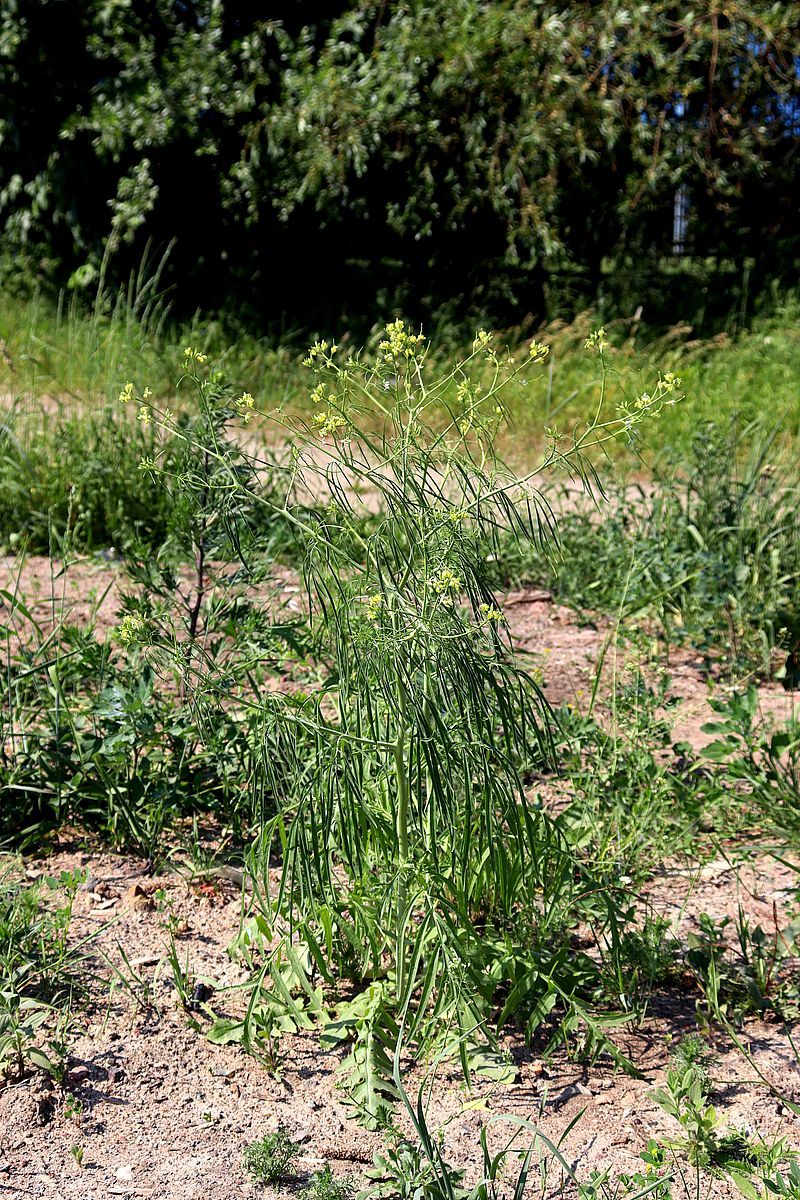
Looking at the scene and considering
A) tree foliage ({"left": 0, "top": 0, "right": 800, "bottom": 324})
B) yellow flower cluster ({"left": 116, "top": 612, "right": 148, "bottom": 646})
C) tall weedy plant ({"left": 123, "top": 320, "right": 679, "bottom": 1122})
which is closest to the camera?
tall weedy plant ({"left": 123, "top": 320, "right": 679, "bottom": 1122})

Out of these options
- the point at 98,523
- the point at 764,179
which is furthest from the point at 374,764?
the point at 764,179

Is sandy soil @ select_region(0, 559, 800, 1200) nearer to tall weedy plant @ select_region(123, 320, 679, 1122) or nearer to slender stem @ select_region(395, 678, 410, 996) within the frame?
tall weedy plant @ select_region(123, 320, 679, 1122)

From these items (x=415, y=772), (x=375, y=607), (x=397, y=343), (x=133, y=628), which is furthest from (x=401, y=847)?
(x=397, y=343)

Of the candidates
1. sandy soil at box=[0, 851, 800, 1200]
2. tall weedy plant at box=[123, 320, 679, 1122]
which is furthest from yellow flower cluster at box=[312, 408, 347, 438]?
sandy soil at box=[0, 851, 800, 1200]

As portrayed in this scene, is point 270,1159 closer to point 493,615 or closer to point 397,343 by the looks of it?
point 493,615

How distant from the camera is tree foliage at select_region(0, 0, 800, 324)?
827cm

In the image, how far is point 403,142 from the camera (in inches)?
336

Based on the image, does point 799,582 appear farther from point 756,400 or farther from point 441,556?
point 756,400

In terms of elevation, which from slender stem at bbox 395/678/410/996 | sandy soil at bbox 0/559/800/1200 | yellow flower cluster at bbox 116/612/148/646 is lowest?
sandy soil at bbox 0/559/800/1200

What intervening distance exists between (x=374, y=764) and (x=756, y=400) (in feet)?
19.5

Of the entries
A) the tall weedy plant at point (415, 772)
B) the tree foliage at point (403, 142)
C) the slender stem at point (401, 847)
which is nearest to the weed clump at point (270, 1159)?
the tall weedy plant at point (415, 772)

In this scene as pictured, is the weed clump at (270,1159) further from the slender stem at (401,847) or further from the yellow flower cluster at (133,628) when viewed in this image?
the yellow flower cluster at (133,628)

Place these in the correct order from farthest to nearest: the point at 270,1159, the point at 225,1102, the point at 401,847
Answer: the point at 401,847 → the point at 225,1102 → the point at 270,1159

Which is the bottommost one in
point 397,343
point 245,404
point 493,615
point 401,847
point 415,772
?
point 401,847
